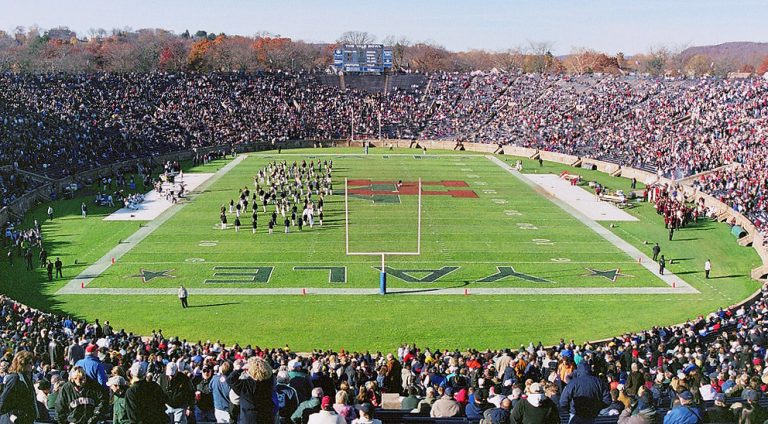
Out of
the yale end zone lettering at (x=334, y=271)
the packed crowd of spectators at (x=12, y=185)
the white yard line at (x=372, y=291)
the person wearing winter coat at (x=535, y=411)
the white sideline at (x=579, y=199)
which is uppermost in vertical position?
the person wearing winter coat at (x=535, y=411)

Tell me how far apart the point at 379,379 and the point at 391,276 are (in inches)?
496

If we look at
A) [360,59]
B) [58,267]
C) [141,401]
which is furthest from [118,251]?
[360,59]

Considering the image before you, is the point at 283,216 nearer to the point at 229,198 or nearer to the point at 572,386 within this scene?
the point at 229,198

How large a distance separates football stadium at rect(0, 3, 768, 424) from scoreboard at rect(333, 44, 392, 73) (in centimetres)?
1160

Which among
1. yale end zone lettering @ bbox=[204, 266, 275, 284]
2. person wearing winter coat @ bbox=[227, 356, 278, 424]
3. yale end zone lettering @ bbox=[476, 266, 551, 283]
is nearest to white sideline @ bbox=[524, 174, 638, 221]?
yale end zone lettering @ bbox=[476, 266, 551, 283]

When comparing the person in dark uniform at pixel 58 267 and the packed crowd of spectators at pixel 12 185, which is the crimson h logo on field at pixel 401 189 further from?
the person in dark uniform at pixel 58 267

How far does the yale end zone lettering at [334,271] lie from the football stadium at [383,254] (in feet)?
0.47

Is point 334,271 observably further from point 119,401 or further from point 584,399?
point 119,401

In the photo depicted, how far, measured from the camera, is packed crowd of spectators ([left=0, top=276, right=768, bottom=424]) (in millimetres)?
7113

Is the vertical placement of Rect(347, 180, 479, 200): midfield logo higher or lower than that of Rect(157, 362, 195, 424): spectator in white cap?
lower

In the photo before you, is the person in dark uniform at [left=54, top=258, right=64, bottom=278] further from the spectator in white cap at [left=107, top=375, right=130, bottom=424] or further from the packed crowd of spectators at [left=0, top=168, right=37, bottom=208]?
the spectator in white cap at [left=107, top=375, right=130, bottom=424]

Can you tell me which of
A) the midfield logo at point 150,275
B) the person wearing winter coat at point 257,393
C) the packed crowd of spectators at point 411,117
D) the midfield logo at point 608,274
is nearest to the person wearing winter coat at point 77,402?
the person wearing winter coat at point 257,393

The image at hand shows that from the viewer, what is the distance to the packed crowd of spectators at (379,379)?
7.11 m

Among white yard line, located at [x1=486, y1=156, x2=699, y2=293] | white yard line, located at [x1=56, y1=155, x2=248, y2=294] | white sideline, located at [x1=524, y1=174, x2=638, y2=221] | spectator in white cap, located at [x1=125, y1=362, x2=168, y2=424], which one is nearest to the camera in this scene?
spectator in white cap, located at [x1=125, y1=362, x2=168, y2=424]
